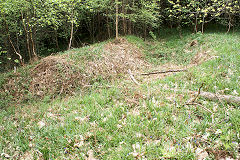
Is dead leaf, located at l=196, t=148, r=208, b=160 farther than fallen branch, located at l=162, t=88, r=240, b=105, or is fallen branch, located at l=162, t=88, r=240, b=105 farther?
fallen branch, located at l=162, t=88, r=240, b=105

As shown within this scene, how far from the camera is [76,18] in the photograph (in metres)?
12.0

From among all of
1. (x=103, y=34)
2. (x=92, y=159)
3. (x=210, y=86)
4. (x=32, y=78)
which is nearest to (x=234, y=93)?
(x=210, y=86)

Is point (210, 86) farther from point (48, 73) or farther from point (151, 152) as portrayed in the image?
point (48, 73)

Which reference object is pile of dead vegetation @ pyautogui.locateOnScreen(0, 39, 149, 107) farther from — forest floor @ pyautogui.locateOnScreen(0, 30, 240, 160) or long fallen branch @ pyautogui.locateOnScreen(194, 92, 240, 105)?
long fallen branch @ pyautogui.locateOnScreen(194, 92, 240, 105)

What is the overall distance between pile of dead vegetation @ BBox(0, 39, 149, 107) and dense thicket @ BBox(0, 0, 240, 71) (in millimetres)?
1393

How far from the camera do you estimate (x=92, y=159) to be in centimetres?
231

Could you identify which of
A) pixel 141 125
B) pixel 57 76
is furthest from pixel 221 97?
pixel 57 76

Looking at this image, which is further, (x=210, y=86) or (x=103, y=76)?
(x=103, y=76)

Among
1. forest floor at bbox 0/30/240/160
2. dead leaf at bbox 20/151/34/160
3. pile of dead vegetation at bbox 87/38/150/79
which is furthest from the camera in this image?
pile of dead vegetation at bbox 87/38/150/79

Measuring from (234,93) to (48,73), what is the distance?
7489mm

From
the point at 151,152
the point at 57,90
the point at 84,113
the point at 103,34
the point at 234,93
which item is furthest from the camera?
the point at 103,34

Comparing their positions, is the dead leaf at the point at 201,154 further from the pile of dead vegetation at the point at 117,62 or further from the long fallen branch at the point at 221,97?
the pile of dead vegetation at the point at 117,62

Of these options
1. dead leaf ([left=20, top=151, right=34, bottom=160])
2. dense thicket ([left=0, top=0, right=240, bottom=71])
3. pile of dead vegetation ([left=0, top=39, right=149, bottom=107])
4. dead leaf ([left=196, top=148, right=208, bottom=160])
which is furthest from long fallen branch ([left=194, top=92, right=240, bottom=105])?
pile of dead vegetation ([left=0, top=39, right=149, bottom=107])

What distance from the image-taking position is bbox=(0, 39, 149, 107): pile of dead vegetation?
259 inches
